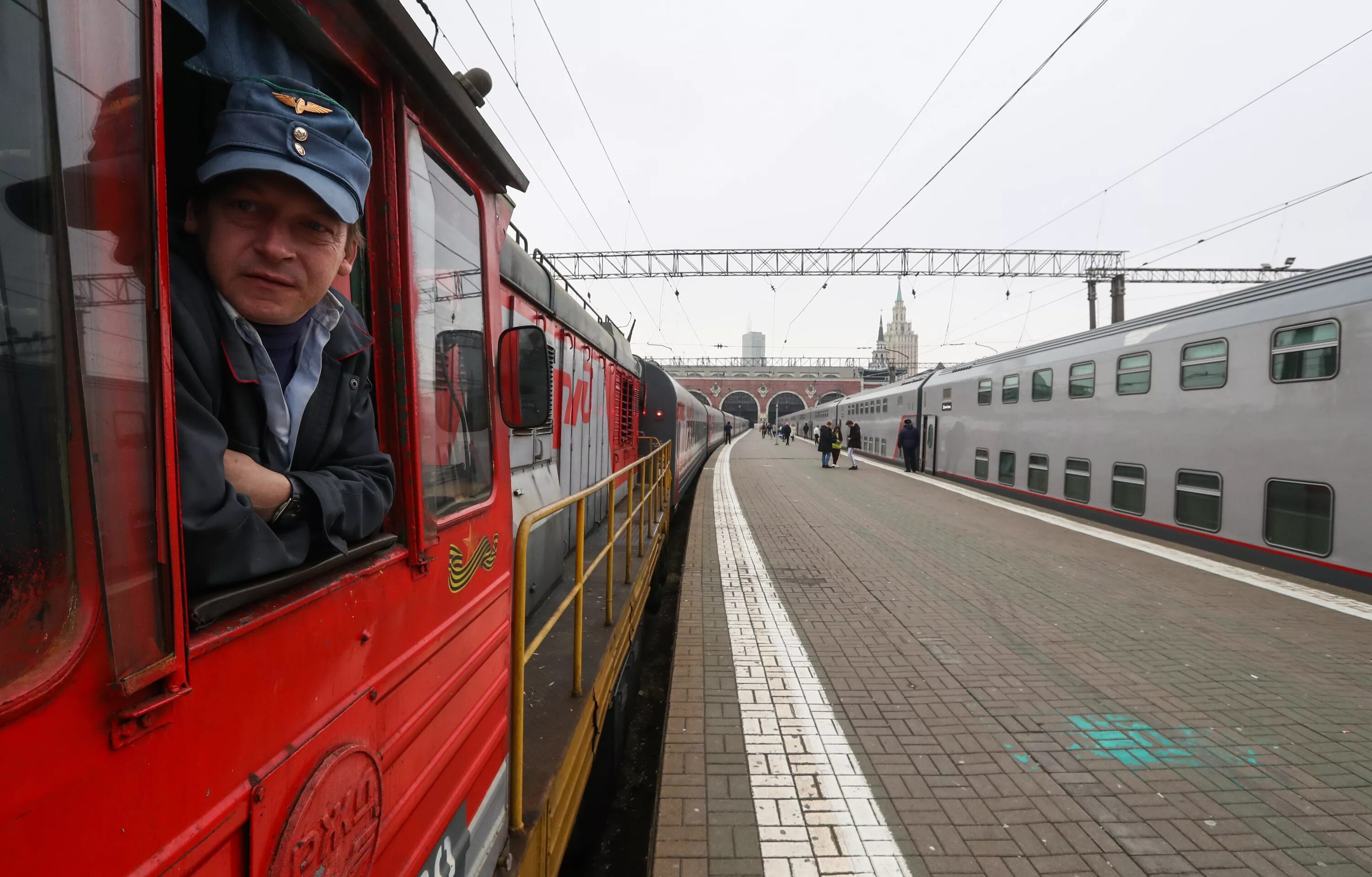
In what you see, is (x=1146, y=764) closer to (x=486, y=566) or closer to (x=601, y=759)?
(x=601, y=759)

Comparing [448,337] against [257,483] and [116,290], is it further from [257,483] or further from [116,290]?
[116,290]

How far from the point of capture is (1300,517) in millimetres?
7273

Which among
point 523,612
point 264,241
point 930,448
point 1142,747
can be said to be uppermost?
point 264,241

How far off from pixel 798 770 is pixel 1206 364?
934 centimetres

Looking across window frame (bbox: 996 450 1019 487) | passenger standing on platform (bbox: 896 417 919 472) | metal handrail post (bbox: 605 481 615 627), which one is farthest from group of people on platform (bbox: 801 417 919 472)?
metal handrail post (bbox: 605 481 615 627)

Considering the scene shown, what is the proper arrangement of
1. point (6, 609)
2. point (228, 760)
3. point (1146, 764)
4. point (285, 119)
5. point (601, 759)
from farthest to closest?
point (601, 759)
point (1146, 764)
point (285, 119)
point (228, 760)
point (6, 609)

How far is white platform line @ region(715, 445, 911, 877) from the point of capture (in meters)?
2.77

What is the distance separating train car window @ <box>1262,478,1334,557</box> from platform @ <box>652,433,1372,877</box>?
52 cm

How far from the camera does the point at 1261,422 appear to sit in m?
7.72

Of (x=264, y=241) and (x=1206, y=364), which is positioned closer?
(x=264, y=241)

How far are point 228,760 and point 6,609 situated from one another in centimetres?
49

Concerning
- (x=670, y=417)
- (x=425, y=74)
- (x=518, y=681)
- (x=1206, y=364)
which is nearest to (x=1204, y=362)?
(x=1206, y=364)

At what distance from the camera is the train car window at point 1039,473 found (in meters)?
12.4

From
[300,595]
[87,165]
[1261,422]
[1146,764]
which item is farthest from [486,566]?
[1261,422]
